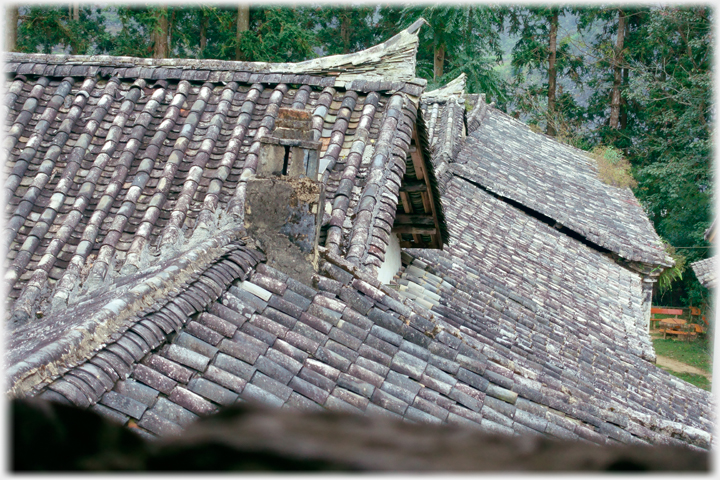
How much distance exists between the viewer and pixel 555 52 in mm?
31172

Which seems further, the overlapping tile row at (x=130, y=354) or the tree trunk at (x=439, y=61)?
the tree trunk at (x=439, y=61)

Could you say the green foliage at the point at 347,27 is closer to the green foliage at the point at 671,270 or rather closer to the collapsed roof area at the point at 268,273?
the green foliage at the point at 671,270

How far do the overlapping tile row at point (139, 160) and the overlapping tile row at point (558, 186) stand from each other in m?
7.83

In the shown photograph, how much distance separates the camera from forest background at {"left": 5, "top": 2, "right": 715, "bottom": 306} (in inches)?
957

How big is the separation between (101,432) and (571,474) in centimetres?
56

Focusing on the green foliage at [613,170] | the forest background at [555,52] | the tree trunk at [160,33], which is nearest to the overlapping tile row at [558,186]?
the green foliage at [613,170]

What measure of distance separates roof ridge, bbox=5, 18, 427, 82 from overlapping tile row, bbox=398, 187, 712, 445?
8.37ft

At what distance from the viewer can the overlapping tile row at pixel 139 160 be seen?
507 centimetres

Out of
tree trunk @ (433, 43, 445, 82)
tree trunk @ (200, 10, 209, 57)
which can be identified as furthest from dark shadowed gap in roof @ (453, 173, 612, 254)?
tree trunk @ (200, 10, 209, 57)

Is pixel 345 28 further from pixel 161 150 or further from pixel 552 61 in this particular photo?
pixel 161 150

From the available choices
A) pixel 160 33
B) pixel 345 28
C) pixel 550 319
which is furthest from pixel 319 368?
pixel 345 28

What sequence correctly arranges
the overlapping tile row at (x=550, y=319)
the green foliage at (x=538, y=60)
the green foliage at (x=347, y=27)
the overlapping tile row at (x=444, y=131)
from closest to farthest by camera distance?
the overlapping tile row at (x=550, y=319) → the overlapping tile row at (x=444, y=131) → the green foliage at (x=538, y=60) → the green foliage at (x=347, y=27)

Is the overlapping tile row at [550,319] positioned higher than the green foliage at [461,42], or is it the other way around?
the green foliage at [461,42]

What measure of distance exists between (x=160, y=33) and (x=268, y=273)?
70.2 feet
